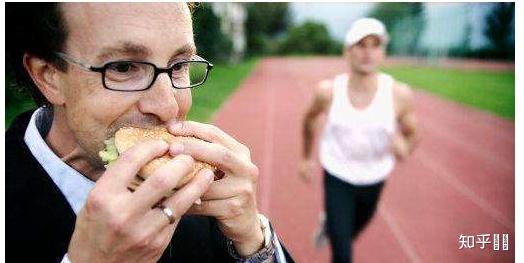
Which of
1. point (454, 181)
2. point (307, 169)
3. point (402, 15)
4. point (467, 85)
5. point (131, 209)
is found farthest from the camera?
point (467, 85)

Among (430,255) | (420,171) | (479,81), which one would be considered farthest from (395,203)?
(479,81)

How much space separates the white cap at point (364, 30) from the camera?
88.4 inches

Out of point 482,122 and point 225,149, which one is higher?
point 225,149

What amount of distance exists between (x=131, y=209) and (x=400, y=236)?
3050 mm

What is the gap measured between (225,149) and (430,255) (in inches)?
75.5

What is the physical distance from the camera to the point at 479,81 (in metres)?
8.76

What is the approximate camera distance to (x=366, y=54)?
7.72ft

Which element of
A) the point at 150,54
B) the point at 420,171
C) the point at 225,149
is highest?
the point at 150,54

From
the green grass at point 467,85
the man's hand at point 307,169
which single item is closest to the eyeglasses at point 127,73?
the man's hand at point 307,169

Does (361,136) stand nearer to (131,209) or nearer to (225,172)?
(225,172)

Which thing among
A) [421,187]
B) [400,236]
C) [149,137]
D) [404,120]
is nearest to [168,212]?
[149,137]

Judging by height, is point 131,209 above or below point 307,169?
above

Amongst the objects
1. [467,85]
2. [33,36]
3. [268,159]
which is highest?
[33,36]
